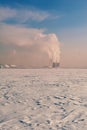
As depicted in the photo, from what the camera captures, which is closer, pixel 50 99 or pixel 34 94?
pixel 50 99

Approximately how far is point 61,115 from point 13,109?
2.02 meters

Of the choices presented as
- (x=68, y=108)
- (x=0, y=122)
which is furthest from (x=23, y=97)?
(x=0, y=122)

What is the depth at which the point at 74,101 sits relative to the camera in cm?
993

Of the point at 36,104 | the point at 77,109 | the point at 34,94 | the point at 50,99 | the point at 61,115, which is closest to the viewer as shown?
the point at 61,115

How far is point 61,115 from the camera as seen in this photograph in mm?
7887

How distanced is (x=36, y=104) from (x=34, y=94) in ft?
7.19

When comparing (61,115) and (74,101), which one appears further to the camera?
(74,101)

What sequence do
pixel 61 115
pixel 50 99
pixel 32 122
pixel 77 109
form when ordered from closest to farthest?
pixel 32 122, pixel 61 115, pixel 77 109, pixel 50 99

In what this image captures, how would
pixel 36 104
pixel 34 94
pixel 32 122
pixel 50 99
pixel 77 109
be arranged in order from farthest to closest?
pixel 34 94
pixel 50 99
pixel 36 104
pixel 77 109
pixel 32 122

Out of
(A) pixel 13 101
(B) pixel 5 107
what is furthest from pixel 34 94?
(B) pixel 5 107

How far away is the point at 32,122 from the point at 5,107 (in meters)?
2.30

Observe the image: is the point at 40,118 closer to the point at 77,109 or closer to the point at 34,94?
the point at 77,109

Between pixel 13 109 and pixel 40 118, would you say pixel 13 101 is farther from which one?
pixel 40 118

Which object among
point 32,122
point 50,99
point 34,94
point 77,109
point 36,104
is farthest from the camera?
point 34,94
